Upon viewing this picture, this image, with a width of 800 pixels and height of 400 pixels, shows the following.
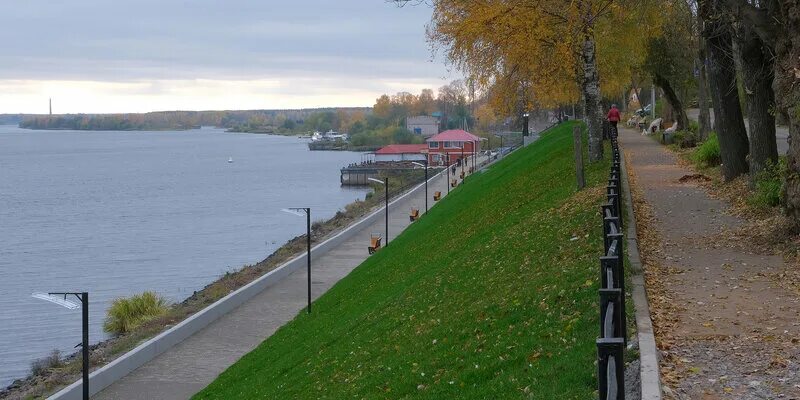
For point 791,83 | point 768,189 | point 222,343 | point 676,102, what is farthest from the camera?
point 676,102

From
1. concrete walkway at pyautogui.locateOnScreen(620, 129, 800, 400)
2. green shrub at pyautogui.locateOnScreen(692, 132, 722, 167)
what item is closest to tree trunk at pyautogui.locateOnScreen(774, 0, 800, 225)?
concrete walkway at pyautogui.locateOnScreen(620, 129, 800, 400)

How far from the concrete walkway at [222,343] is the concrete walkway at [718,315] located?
9.00m

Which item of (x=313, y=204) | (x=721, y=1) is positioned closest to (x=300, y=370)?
(x=721, y=1)

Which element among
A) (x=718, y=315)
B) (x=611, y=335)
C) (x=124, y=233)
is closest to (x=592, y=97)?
(x=718, y=315)

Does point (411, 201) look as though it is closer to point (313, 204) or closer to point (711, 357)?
point (313, 204)

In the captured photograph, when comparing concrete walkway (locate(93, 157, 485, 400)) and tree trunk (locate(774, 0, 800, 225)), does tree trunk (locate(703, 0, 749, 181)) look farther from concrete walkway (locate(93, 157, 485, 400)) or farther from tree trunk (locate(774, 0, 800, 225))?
concrete walkway (locate(93, 157, 485, 400))

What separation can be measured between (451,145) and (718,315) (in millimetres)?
121703

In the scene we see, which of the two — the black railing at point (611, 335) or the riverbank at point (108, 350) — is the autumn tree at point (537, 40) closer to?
the riverbank at point (108, 350)

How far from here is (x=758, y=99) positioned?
Result: 18172mm

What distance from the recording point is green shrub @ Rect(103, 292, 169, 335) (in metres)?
31.2

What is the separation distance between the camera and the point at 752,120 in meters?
18.4

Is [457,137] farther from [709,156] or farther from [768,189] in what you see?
[768,189]

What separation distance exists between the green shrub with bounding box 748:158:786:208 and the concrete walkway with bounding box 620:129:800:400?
57 cm

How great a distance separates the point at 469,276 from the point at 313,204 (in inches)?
2968
